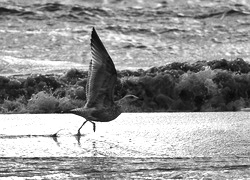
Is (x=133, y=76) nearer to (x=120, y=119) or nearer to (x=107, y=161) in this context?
(x=120, y=119)

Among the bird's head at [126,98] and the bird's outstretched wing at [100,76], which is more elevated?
the bird's outstretched wing at [100,76]

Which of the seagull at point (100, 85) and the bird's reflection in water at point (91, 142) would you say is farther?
the seagull at point (100, 85)

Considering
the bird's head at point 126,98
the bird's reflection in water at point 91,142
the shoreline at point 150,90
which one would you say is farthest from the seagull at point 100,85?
the shoreline at point 150,90

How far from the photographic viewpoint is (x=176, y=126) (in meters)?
13.4

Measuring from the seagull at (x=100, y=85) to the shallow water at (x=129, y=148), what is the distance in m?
0.49

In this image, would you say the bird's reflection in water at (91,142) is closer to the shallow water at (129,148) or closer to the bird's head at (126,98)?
the shallow water at (129,148)

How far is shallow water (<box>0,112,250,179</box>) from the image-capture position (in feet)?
26.0

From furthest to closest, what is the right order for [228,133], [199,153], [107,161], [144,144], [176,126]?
[176,126] → [228,133] → [144,144] → [199,153] → [107,161]

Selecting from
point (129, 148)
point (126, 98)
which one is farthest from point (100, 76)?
point (126, 98)

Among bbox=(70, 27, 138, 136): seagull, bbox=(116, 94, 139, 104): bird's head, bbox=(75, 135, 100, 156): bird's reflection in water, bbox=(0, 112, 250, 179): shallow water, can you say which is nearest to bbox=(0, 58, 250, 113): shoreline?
bbox=(0, 112, 250, 179): shallow water

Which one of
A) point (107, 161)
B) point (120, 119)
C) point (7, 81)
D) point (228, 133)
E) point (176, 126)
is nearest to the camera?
point (107, 161)

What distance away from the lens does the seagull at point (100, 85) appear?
10.1 meters

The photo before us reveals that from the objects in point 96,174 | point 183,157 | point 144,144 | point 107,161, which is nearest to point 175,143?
point 144,144

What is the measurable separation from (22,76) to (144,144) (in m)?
8.95
